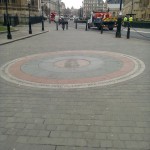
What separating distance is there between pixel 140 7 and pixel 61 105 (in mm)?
56679

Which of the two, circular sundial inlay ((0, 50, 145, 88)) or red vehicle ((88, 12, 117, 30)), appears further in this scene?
red vehicle ((88, 12, 117, 30))

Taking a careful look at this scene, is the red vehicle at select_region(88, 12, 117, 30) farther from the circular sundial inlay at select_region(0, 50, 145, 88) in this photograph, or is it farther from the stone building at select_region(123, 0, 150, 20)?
the circular sundial inlay at select_region(0, 50, 145, 88)

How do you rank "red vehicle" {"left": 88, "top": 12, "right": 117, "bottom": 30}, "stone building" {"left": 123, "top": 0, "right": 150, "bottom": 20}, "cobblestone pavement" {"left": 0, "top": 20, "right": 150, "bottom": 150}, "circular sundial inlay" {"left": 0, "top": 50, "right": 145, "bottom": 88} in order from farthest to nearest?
"stone building" {"left": 123, "top": 0, "right": 150, "bottom": 20}
"red vehicle" {"left": 88, "top": 12, "right": 117, "bottom": 30}
"circular sundial inlay" {"left": 0, "top": 50, "right": 145, "bottom": 88}
"cobblestone pavement" {"left": 0, "top": 20, "right": 150, "bottom": 150}

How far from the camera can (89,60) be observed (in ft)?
33.2

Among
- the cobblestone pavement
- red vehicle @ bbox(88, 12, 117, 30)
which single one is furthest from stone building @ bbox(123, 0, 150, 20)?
the cobblestone pavement

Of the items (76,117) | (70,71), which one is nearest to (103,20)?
(70,71)

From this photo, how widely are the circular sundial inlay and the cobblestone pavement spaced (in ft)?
1.58

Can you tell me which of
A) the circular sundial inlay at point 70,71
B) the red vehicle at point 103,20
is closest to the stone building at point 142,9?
the red vehicle at point 103,20

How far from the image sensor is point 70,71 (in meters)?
8.24

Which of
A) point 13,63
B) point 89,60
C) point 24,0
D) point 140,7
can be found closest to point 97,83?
point 89,60

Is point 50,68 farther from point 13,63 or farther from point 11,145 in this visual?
point 11,145

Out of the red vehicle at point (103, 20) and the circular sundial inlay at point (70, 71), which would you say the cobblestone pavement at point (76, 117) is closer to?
the circular sundial inlay at point (70, 71)

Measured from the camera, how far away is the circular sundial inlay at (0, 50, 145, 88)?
274 inches

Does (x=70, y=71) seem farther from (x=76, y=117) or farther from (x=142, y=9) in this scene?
(x=142, y=9)
